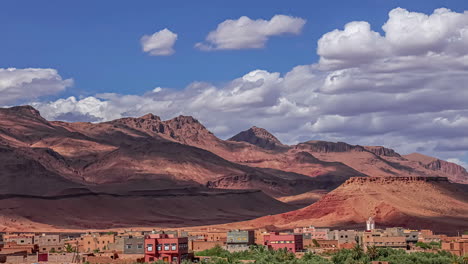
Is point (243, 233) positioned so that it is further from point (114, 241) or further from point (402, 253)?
point (402, 253)

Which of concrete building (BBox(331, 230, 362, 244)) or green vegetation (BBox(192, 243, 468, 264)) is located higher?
concrete building (BBox(331, 230, 362, 244))

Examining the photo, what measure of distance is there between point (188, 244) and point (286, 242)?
12.1m

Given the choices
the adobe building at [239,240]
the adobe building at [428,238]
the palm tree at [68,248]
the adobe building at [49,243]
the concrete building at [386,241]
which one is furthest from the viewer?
the adobe building at [428,238]

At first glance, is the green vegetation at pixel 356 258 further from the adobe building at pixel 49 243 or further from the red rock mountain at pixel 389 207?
the red rock mountain at pixel 389 207

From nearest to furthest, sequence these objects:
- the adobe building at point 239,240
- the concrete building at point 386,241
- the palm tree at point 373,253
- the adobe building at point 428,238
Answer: the palm tree at point 373,253 → the concrete building at point 386,241 → the adobe building at point 239,240 → the adobe building at point 428,238

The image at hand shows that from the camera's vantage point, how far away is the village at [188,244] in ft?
299

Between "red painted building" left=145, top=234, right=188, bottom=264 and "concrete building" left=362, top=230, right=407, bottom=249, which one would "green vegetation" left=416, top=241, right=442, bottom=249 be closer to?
"concrete building" left=362, top=230, right=407, bottom=249

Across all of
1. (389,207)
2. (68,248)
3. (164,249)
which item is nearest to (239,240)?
(68,248)

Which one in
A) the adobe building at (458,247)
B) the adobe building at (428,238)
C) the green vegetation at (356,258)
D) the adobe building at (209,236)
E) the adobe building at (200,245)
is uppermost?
the adobe building at (209,236)

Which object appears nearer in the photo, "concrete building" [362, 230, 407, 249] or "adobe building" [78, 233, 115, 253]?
"concrete building" [362, 230, 407, 249]

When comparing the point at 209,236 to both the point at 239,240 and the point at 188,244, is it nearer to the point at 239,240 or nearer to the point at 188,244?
the point at 239,240

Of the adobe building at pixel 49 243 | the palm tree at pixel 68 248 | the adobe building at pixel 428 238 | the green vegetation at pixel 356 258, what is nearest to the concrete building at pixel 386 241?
the adobe building at pixel 428 238

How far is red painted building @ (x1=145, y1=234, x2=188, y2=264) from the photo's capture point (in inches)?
3583

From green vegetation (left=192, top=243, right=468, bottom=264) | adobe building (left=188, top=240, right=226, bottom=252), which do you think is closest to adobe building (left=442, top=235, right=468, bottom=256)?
green vegetation (left=192, top=243, right=468, bottom=264)
